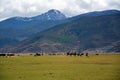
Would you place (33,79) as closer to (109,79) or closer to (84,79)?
(84,79)

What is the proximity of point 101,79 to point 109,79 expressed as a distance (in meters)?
1.07

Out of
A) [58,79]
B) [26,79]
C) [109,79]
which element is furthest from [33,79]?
[109,79]

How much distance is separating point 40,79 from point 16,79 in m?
3.05

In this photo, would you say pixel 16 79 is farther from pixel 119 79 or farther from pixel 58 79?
pixel 119 79

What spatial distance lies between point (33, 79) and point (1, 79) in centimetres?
403

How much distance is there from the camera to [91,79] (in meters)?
38.7

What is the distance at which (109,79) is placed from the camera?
38.0 m

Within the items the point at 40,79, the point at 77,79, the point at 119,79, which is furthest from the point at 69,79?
the point at 119,79

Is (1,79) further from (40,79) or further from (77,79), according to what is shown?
(77,79)

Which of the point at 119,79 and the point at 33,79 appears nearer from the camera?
the point at 119,79

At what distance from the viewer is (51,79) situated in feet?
127

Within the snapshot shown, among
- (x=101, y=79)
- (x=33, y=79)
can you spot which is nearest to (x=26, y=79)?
(x=33, y=79)

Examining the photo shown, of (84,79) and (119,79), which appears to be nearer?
(119,79)

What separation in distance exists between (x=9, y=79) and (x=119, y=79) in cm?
1376
